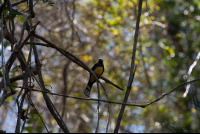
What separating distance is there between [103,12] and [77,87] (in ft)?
8.77

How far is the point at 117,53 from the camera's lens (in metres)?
7.31

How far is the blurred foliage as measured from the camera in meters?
6.39

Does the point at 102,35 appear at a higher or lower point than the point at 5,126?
higher

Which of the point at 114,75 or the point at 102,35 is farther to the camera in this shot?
the point at 114,75

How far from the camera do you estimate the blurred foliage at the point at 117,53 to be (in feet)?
21.0

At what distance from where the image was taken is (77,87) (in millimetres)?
7566

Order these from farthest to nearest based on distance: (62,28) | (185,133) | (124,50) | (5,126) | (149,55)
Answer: (149,55), (124,50), (5,126), (62,28), (185,133)

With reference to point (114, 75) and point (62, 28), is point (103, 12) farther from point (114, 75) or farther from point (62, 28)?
point (114, 75)

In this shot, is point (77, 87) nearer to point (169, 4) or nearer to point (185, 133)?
point (169, 4)

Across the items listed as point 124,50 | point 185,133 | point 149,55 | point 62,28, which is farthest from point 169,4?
point 185,133

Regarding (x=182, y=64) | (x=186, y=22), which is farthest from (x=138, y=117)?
(x=186, y=22)

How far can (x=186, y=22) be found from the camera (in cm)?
857

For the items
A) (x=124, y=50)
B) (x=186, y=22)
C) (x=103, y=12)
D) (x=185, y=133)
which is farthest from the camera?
(x=186, y=22)

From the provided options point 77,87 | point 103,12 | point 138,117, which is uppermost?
point 103,12
